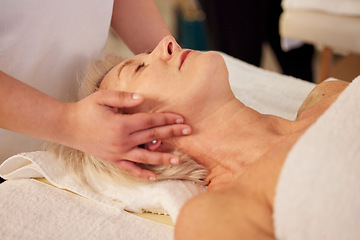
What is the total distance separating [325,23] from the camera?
2219 mm

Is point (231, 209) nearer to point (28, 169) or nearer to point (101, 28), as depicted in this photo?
point (28, 169)

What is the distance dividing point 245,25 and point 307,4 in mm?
421

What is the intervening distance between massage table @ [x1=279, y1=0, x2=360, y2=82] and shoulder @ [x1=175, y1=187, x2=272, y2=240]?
60.1 inches

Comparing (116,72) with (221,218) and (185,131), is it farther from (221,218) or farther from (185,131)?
(221,218)

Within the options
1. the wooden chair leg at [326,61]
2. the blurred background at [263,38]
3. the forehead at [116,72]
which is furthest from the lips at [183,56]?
the wooden chair leg at [326,61]

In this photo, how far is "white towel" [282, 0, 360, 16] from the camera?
2146 mm

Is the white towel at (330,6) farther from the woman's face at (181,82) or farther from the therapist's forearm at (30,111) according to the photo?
the therapist's forearm at (30,111)

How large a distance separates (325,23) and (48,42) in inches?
58.7

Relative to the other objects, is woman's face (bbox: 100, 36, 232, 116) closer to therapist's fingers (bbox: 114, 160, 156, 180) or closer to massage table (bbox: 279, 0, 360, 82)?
therapist's fingers (bbox: 114, 160, 156, 180)

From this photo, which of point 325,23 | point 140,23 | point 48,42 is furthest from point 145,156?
point 325,23

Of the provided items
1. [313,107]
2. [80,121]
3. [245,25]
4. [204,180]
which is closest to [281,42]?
[245,25]

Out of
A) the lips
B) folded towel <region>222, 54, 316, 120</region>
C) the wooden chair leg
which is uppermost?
the lips

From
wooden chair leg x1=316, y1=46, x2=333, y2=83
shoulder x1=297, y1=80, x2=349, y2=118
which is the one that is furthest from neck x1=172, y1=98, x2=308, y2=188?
wooden chair leg x1=316, y1=46, x2=333, y2=83

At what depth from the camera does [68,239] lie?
1045 mm
